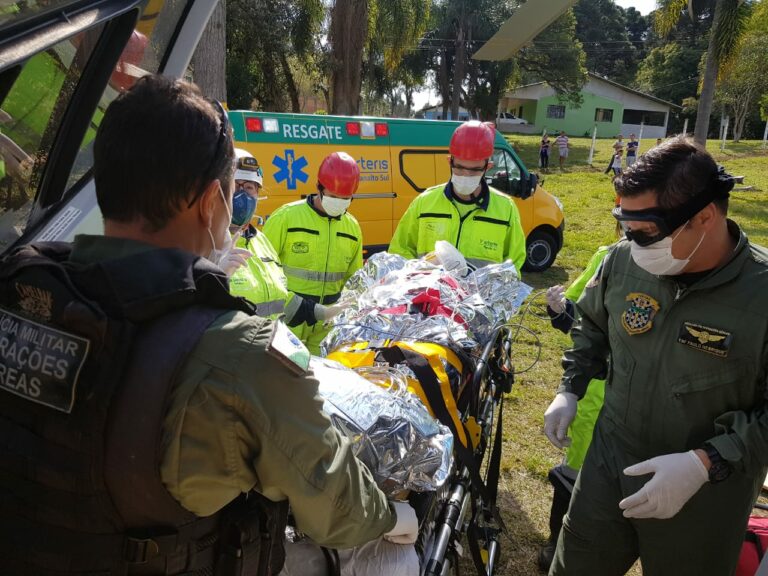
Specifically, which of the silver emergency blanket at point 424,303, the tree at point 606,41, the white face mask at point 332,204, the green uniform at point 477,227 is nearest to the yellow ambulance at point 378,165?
the white face mask at point 332,204

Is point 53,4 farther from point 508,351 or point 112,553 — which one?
point 508,351

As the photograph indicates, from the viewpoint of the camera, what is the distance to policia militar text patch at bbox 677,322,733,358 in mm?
1863

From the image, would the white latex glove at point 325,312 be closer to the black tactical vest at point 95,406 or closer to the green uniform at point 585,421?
the green uniform at point 585,421

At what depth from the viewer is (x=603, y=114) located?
44.2 metres

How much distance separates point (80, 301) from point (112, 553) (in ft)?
1.56

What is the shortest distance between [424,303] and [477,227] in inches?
61.3

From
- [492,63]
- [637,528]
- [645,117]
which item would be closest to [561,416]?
[637,528]

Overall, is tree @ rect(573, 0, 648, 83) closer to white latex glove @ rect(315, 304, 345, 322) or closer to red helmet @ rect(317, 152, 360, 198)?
red helmet @ rect(317, 152, 360, 198)

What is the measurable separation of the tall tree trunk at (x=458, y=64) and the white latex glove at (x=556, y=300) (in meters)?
29.6

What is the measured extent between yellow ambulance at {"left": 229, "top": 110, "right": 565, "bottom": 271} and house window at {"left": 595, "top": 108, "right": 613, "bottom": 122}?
3896 centimetres

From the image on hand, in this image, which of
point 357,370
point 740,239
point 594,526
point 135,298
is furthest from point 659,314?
point 135,298

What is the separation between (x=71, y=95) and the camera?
1765 millimetres

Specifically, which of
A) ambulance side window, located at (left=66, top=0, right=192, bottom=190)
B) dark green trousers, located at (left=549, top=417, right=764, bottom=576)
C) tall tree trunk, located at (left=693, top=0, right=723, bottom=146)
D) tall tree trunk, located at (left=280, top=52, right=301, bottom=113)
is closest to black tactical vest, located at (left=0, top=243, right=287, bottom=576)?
ambulance side window, located at (left=66, top=0, right=192, bottom=190)

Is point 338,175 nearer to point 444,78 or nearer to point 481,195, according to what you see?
point 481,195
